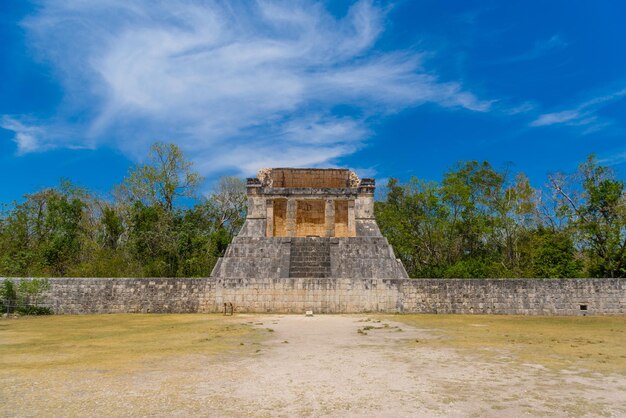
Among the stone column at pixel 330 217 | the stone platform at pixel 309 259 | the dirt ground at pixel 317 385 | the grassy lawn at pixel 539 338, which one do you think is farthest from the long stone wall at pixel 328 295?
the stone column at pixel 330 217

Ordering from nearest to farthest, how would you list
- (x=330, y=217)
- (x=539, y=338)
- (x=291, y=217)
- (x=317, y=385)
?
(x=317, y=385), (x=539, y=338), (x=291, y=217), (x=330, y=217)

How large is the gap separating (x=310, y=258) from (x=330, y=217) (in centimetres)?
436

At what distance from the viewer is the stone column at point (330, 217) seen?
19.7 metres

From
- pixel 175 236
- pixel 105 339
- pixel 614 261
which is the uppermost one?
pixel 175 236

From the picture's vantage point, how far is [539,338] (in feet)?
25.7

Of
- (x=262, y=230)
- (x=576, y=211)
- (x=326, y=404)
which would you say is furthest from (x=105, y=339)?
(x=576, y=211)

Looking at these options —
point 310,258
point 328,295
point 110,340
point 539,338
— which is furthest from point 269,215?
point 539,338

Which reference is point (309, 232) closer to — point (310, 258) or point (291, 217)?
point (291, 217)

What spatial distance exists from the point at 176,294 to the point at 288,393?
31.1 feet

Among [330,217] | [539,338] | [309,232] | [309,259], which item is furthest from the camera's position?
[309,232]

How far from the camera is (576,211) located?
59.4 ft

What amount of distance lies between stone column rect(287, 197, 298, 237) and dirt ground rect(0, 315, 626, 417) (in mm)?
12739

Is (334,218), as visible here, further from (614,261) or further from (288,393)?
(288,393)

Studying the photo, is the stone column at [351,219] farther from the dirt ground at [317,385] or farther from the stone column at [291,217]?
the dirt ground at [317,385]
